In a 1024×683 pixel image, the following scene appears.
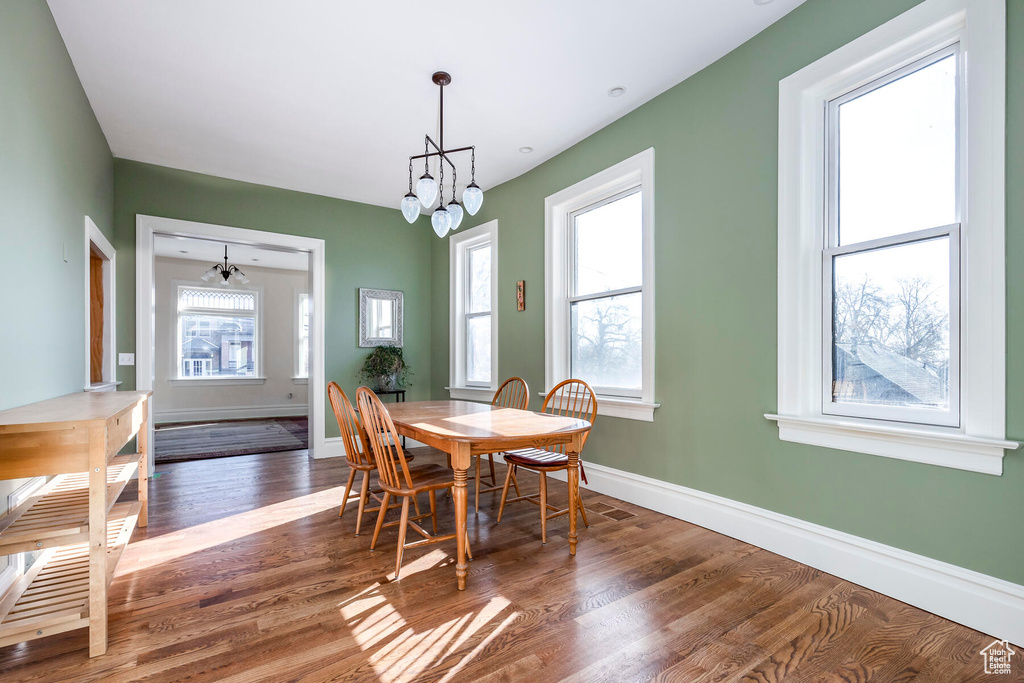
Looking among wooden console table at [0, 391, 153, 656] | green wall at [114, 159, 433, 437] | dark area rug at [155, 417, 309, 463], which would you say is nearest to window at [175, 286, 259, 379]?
dark area rug at [155, 417, 309, 463]

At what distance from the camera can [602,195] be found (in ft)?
12.8

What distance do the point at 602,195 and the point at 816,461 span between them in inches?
94.2

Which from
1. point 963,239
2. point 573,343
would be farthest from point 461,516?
point 963,239

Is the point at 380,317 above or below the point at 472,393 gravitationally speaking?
above

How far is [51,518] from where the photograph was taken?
193 centimetres

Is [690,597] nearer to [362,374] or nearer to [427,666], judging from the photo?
[427,666]

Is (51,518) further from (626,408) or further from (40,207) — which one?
(626,408)

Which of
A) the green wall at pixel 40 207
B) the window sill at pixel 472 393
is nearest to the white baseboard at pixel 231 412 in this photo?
the window sill at pixel 472 393

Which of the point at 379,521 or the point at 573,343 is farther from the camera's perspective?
the point at 573,343

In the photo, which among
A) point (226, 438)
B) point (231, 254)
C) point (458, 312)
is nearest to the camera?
point (458, 312)

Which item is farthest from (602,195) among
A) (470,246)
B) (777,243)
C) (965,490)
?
(965,490)

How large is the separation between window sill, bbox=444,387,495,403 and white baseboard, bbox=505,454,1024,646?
2.14m

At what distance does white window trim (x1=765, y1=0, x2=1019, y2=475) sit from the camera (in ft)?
6.13

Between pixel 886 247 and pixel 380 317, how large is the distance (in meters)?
4.71
